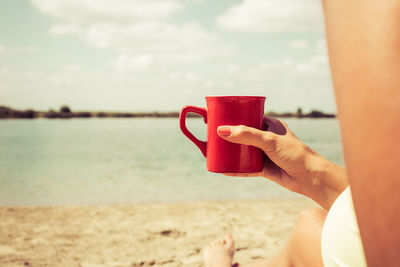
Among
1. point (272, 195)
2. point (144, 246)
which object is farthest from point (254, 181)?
point (144, 246)

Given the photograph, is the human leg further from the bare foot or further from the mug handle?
the bare foot

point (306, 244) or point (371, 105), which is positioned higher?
point (371, 105)

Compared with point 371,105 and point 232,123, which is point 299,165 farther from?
point 371,105

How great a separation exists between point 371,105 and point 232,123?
931 mm

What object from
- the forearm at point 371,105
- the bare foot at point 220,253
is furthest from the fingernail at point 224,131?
the bare foot at point 220,253

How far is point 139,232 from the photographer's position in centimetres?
372

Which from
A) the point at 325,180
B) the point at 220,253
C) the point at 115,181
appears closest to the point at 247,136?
the point at 325,180

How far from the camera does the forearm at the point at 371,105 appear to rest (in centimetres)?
53

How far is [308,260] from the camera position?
1.40 meters

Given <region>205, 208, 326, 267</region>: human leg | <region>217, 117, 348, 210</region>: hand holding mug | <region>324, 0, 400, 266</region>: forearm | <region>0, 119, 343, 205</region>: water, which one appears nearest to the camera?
<region>324, 0, 400, 266</region>: forearm

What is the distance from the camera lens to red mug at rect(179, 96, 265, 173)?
4.78ft

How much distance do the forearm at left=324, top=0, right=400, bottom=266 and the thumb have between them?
2.76 ft

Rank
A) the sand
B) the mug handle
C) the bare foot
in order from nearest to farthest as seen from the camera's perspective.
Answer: the mug handle
the bare foot
the sand

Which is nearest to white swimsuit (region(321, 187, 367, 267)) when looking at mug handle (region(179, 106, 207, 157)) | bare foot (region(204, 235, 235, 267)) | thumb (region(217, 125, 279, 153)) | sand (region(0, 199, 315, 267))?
thumb (region(217, 125, 279, 153))
